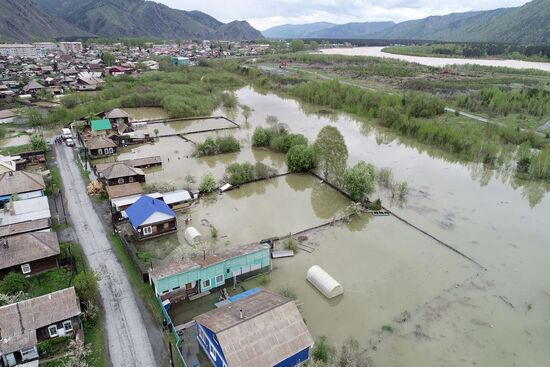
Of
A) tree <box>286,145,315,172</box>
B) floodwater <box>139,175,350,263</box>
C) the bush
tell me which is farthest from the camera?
tree <box>286,145,315,172</box>

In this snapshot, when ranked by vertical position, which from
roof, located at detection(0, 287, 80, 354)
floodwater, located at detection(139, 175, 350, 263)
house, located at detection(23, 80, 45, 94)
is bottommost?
floodwater, located at detection(139, 175, 350, 263)

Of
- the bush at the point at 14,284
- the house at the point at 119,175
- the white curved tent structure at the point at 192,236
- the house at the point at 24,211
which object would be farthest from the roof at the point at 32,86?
the bush at the point at 14,284

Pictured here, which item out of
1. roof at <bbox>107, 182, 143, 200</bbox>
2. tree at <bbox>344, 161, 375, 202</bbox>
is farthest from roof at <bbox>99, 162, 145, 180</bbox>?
tree at <bbox>344, 161, 375, 202</bbox>

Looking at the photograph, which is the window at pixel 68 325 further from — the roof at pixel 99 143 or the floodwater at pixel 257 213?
the roof at pixel 99 143

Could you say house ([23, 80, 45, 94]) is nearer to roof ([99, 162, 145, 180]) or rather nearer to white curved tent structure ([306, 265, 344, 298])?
roof ([99, 162, 145, 180])

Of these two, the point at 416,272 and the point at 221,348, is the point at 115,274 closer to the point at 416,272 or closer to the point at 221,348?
the point at 221,348

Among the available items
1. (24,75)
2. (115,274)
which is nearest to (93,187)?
(115,274)
